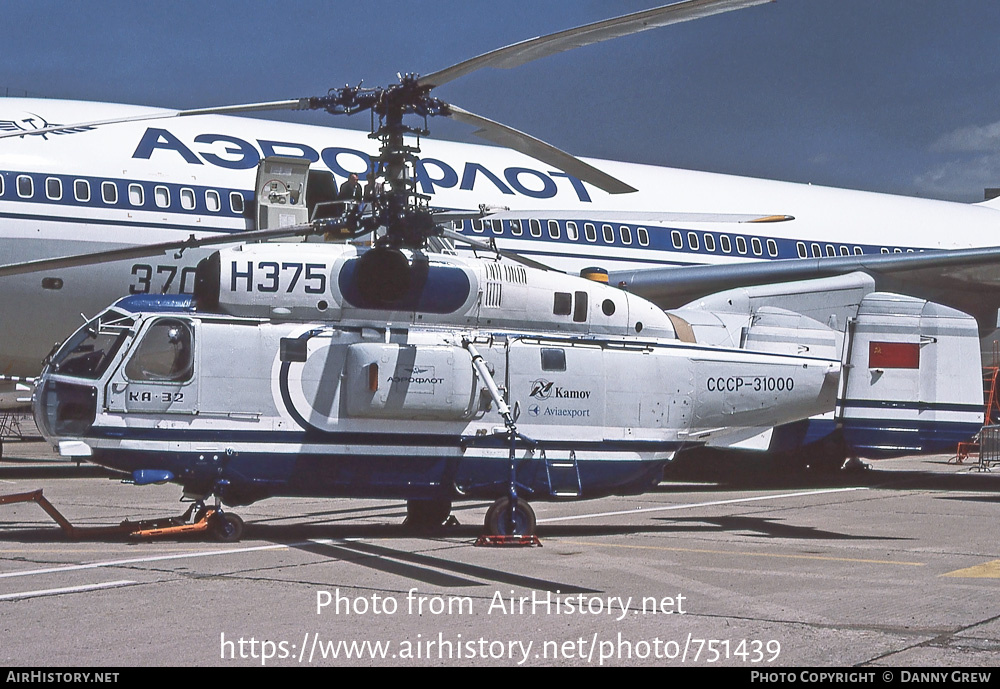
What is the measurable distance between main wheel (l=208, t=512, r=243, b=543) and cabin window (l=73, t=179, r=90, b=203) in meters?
6.58

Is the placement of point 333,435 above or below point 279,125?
below

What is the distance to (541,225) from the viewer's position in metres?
18.0

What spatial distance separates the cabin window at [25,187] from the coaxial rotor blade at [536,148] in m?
7.69

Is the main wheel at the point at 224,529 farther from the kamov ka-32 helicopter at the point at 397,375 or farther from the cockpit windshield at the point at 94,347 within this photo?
the cockpit windshield at the point at 94,347

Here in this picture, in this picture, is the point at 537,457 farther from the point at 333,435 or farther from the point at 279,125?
the point at 279,125

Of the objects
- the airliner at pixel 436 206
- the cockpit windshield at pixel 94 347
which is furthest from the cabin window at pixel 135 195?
the cockpit windshield at pixel 94 347

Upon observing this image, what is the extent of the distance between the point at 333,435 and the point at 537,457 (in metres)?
1.93

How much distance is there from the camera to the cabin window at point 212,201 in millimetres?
15805

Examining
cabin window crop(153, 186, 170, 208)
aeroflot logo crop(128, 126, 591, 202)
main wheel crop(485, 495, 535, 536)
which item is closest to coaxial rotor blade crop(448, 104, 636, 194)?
main wheel crop(485, 495, 535, 536)

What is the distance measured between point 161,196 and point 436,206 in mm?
3942

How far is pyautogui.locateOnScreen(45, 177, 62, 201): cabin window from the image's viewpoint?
1495 centimetres

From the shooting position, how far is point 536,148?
959cm

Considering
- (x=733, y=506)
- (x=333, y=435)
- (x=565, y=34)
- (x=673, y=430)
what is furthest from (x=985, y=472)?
(x=565, y=34)

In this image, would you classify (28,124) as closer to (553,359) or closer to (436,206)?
(436,206)
